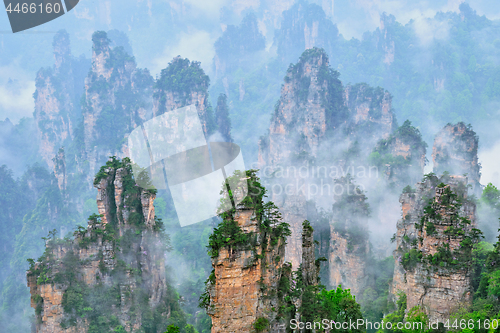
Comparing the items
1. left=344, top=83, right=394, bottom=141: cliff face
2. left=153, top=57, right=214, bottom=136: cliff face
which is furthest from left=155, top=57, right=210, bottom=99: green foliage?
left=344, top=83, right=394, bottom=141: cliff face

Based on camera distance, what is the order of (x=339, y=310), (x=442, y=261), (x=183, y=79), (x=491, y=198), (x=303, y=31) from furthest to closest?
(x=303, y=31)
(x=183, y=79)
(x=491, y=198)
(x=442, y=261)
(x=339, y=310)

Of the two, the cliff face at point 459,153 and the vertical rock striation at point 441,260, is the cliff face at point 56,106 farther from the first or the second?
the vertical rock striation at point 441,260

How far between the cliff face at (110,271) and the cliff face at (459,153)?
112 ft

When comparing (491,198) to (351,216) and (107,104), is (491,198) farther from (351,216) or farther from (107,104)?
(107,104)

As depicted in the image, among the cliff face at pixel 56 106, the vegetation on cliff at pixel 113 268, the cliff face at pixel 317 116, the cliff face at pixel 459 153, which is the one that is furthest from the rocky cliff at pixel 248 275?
the cliff face at pixel 56 106

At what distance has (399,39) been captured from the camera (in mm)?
113625

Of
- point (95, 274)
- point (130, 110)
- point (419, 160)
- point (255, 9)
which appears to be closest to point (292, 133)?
point (419, 160)

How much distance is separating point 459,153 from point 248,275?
40.0 m

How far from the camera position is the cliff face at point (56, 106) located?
9394 cm

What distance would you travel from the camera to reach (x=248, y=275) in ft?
56.3

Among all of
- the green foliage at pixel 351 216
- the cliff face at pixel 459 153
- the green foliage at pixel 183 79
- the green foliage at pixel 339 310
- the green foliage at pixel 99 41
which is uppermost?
the green foliage at pixel 99 41

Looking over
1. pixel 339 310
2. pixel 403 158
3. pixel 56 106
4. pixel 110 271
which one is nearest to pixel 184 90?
pixel 56 106

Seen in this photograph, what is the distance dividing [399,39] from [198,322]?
328 feet

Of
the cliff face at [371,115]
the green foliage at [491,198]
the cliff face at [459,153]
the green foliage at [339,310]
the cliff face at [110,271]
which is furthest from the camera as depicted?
the cliff face at [371,115]
